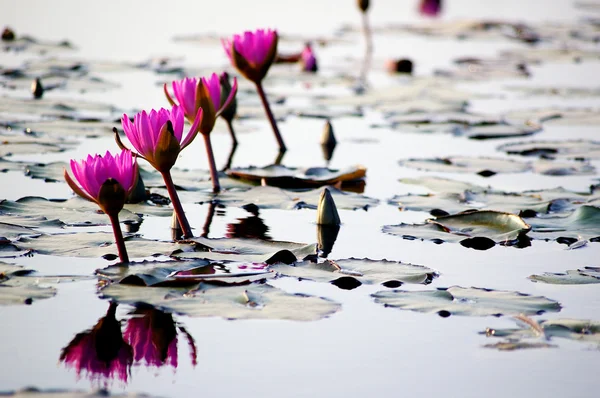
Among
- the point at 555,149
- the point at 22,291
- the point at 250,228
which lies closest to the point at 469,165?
the point at 555,149

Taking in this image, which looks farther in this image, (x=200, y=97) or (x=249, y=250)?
(x=200, y=97)

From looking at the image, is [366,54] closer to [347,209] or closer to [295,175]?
[295,175]

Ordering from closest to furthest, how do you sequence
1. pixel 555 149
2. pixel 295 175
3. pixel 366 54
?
pixel 295 175 → pixel 555 149 → pixel 366 54

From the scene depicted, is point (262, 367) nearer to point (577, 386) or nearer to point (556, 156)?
point (577, 386)

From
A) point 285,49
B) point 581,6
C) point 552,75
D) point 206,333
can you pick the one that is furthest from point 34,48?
point 581,6

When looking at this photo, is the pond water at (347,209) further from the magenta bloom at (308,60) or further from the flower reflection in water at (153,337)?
the magenta bloom at (308,60)

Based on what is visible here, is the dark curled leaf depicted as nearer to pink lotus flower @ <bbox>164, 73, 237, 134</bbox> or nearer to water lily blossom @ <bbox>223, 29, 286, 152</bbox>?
pink lotus flower @ <bbox>164, 73, 237, 134</bbox>

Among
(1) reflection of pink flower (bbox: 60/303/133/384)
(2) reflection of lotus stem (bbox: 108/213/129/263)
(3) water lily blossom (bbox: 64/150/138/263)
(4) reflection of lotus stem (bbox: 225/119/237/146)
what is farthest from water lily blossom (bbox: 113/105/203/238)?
(4) reflection of lotus stem (bbox: 225/119/237/146)

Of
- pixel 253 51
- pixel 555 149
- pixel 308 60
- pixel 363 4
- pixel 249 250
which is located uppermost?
pixel 363 4
